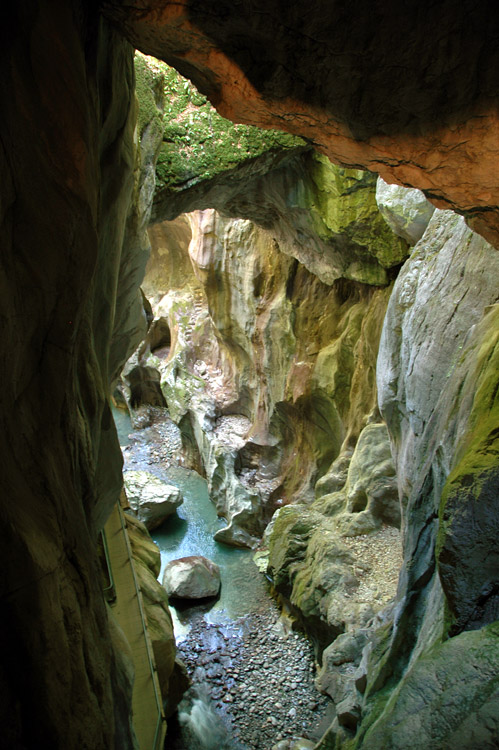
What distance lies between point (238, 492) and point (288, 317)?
6095 millimetres

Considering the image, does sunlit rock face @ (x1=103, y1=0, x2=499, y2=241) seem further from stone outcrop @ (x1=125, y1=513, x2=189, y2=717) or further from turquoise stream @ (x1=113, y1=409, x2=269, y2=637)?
turquoise stream @ (x1=113, y1=409, x2=269, y2=637)

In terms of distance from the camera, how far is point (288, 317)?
51.9 ft

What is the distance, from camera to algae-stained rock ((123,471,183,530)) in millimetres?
17016

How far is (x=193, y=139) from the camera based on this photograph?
9.39m

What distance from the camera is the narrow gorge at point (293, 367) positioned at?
3031mm

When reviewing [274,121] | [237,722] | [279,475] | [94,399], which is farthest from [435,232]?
[279,475]

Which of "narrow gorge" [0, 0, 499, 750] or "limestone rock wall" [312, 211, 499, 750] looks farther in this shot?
"limestone rock wall" [312, 211, 499, 750]

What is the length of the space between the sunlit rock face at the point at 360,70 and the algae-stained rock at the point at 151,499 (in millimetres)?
14582

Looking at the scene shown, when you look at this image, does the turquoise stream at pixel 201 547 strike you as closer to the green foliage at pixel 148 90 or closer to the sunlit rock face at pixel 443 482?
the sunlit rock face at pixel 443 482

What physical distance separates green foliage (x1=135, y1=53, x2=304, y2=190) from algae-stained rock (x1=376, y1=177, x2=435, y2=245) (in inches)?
97.5

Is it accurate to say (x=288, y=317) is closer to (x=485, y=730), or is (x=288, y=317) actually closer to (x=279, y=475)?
(x=279, y=475)

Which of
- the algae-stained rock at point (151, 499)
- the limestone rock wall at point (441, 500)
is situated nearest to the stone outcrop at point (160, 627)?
the limestone rock wall at point (441, 500)

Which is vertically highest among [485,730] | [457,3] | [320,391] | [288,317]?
[457,3]

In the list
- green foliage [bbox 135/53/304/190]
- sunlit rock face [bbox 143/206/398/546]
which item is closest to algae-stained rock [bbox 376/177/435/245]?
sunlit rock face [bbox 143/206/398/546]
